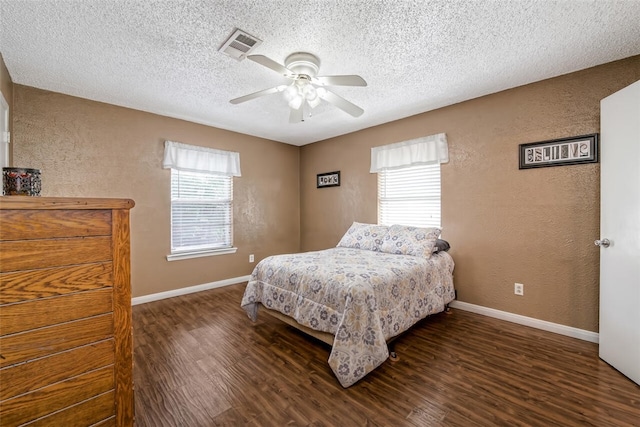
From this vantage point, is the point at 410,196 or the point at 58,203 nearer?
the point at 58,203

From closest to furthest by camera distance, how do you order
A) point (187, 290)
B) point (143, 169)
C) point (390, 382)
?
point (390, 382) < point (143, 169) < point (187, 290)

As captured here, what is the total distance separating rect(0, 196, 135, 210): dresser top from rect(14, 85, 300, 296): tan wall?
2.76 metres

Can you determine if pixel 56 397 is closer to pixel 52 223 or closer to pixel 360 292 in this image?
pixel 52 223

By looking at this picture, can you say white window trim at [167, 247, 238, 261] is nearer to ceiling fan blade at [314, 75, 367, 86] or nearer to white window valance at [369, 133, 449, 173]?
white window valance at [369, 133, 449, 173]

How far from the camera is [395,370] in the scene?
Result: 2.02 m

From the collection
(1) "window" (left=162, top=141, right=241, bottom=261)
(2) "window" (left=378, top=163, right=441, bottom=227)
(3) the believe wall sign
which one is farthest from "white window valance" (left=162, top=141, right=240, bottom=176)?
(3) the believe wall sign

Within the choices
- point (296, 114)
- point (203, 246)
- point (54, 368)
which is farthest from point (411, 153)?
point (54, 368)

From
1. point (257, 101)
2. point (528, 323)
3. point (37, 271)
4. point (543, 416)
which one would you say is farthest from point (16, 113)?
point (528, 323)

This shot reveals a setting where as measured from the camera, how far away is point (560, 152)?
8.55ft

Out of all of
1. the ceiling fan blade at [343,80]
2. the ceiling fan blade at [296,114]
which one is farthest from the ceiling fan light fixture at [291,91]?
the ceiling fan blade at [343,80]

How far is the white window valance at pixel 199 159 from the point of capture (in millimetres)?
3672

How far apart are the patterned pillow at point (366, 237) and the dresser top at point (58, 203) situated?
2743 millimetres

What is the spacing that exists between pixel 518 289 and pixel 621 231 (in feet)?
3.57

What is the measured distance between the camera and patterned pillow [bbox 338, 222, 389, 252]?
11.1 feet
